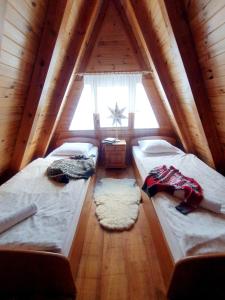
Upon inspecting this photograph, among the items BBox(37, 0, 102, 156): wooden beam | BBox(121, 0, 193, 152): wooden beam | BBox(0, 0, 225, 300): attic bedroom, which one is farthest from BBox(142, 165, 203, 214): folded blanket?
BBox(37, 0, 102, 156): wooden beam

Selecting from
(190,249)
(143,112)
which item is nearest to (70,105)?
(143,112)

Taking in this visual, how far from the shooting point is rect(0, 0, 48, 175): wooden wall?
1459 mm

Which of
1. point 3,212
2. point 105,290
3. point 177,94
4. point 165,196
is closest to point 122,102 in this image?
point 177,94

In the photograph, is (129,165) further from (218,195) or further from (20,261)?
(20,261)

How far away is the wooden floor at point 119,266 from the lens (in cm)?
144

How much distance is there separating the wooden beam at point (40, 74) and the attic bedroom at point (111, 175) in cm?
1

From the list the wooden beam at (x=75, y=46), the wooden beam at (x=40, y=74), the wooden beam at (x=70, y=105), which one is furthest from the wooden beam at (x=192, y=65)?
the wooden beam at (x=70, y=105)

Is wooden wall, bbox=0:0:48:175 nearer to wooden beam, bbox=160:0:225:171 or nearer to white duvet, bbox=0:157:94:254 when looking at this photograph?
white duvet, bbox=0:157:94:254

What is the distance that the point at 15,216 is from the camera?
150 centimetres

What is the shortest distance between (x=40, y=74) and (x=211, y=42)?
167 centimetres

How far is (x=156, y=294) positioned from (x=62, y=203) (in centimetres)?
107

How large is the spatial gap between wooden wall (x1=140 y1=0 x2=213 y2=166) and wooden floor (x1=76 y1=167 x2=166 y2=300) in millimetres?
1542

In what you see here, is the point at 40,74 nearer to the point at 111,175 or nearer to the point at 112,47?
the point at 112,47

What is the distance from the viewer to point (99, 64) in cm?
338
